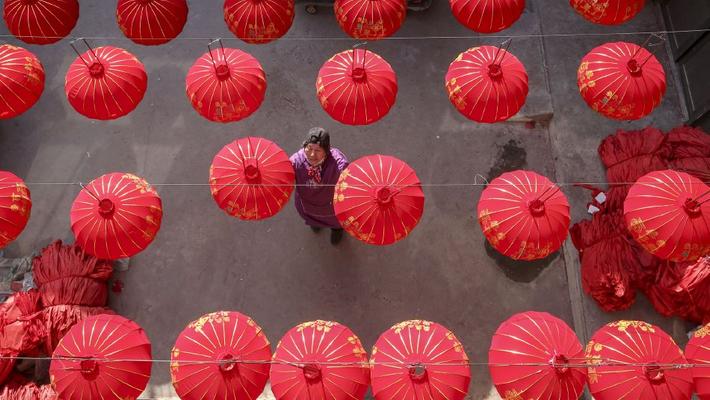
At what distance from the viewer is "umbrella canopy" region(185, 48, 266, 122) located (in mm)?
6328

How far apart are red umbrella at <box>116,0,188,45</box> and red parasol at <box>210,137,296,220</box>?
199 centimetres

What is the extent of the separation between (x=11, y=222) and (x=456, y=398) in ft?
15.3

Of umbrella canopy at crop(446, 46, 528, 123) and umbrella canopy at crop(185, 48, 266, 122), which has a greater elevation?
umbrella canopy at crop(185, 48, 266, 122)

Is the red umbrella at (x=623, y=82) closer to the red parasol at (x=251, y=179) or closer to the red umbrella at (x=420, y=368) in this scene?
the red umbrella at (x=420, y=368)

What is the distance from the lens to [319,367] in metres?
5.14

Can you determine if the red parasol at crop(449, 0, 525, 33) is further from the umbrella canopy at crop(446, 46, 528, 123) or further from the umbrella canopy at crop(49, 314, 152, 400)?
the umbrella canopy at crop(49, 314, 152, 400)

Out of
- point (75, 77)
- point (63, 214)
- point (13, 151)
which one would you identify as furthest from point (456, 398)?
point (13, 151)

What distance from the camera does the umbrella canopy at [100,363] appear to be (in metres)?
5.23

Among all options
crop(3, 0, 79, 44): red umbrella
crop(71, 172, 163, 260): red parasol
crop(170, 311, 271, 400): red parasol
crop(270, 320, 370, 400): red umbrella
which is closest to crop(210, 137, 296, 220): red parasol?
crop(71, 172, 163, 260): red parasol

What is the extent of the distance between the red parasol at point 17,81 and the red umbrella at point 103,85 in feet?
1.56

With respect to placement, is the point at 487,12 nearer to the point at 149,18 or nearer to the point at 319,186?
the point at 319,186

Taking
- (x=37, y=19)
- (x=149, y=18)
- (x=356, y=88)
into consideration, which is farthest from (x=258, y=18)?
(x=37, y=19)

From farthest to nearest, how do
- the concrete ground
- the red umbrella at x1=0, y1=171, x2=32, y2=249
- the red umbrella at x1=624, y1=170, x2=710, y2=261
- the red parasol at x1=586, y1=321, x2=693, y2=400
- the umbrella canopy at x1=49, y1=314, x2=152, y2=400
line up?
the concrete ground
the red umbrella at x1=0, y1=171, x2=32, y2=249
the red umbrella at x1=624, y1=170, x2=710, y2=261
the umbrella canopy at x1=49, y1=314, x2=152, y2=400
the red parasol at x1=586, y1=321, x2=693, y2=400

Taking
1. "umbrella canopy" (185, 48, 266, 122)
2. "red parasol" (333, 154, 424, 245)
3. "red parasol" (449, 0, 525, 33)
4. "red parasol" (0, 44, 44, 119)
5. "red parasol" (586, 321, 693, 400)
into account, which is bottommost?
"red parasol" (586, 321, 693, 400)
